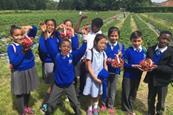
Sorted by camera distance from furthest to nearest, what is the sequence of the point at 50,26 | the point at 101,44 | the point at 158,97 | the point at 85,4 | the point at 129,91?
the point at 85,4 < the point at 129,91 < the point at 158,97 < the point at 50,26 < the point at 101,44

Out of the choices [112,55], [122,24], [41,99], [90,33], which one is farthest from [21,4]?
[112,55]

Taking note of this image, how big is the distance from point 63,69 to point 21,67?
70 centimetres

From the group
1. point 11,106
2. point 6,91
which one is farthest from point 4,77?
point 11,106

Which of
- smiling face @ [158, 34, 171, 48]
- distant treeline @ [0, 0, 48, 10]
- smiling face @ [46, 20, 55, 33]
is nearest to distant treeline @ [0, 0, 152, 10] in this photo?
distant treeline @ [0, 0, 48, 10]

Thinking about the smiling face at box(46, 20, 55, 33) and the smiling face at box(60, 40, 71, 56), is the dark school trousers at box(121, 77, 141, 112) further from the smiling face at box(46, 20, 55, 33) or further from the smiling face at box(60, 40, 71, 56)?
the smiling face at box(46, 20, 55, 33)

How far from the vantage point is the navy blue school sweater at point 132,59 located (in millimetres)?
6469

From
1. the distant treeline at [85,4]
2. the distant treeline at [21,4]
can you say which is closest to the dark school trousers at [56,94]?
the distant treeline at [21,4]

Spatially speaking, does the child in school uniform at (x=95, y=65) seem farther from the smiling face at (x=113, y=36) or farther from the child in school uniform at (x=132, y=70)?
the child in school uniform at (x=132, y=70)

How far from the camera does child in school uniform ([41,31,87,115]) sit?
5742 millimetres

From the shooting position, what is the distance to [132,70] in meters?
6.61

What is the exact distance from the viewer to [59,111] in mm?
6578

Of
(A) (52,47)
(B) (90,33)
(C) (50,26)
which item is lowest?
(A) (52,47)

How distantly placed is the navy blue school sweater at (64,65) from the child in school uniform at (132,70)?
1.14 metres

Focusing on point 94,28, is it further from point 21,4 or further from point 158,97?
point 21,4
